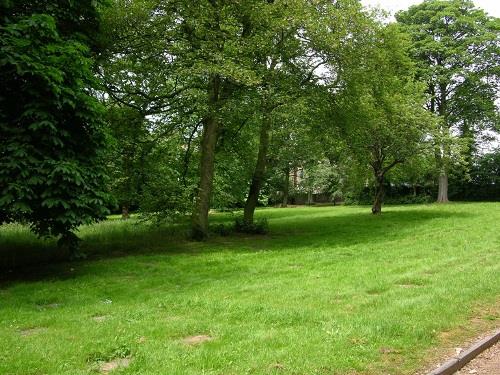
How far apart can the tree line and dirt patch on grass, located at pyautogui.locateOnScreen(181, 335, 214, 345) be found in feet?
15.9

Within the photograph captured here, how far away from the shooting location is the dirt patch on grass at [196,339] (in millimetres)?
5914

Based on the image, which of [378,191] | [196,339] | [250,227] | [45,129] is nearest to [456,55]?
[378,191]

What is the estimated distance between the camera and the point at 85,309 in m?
7.97

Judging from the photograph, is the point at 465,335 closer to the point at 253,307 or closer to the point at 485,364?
the point at 485,364

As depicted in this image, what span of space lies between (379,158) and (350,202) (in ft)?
70.3

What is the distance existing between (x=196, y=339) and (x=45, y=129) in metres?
6.14

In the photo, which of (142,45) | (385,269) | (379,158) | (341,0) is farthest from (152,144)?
(379,158)

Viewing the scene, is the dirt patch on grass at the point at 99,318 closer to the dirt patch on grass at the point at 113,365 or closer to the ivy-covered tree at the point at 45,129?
the dirt patch on grass at the point at 113,365

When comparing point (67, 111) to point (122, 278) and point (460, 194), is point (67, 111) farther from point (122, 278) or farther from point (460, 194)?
point (460, 194)

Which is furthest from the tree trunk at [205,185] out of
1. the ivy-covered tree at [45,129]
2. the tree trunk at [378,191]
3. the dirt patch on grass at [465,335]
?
the tree trunk at [378,191]

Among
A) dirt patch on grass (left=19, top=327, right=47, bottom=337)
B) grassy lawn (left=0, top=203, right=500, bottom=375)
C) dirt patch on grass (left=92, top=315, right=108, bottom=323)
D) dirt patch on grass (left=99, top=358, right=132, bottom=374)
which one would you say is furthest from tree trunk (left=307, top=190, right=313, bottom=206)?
dirt patch on grass (left=99, top=358, right=132, bottom=374)

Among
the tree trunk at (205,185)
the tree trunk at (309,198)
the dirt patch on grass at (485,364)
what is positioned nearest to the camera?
the dirt patch on grass at (485,364)

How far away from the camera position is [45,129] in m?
9.97

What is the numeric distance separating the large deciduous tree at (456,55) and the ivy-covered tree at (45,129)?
3084 cm
